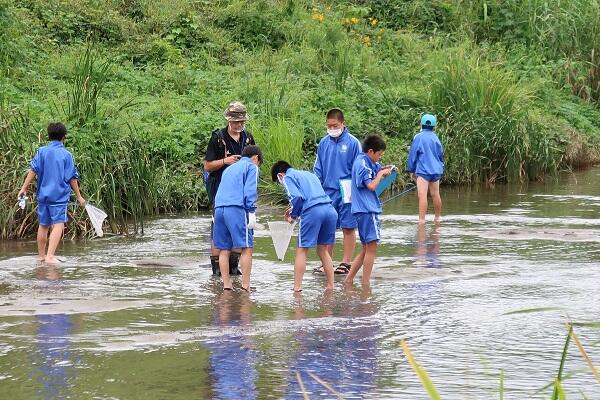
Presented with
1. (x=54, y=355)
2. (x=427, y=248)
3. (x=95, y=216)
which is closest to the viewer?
(x=54, y=355)

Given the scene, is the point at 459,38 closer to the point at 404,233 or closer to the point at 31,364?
the point at 404,233

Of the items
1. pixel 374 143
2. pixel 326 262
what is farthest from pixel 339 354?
pixel 374 143

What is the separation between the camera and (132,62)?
23.0 meters

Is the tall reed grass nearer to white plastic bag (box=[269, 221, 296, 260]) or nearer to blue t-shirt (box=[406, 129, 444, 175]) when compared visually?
blue t-shirt (box=[406, 129, 444, 175])

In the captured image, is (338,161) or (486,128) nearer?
(338,161)

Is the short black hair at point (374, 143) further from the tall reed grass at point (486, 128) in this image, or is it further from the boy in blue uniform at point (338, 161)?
the tall reed grass at point (486, 128)

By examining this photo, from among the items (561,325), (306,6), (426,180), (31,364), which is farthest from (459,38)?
(31,364)

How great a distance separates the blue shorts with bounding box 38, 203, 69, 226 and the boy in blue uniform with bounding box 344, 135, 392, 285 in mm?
3355

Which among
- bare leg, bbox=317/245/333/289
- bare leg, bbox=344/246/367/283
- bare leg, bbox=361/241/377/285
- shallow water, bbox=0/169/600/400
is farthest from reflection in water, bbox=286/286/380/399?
bare leg, bbox=344/246/367/283

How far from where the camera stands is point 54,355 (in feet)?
26.7

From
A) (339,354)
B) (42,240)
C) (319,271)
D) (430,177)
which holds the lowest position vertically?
(339,354)

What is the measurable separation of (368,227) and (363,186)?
1.25ft

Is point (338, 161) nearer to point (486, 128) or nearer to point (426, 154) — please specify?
point (426, 154)

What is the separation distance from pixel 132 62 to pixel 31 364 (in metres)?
15.7
